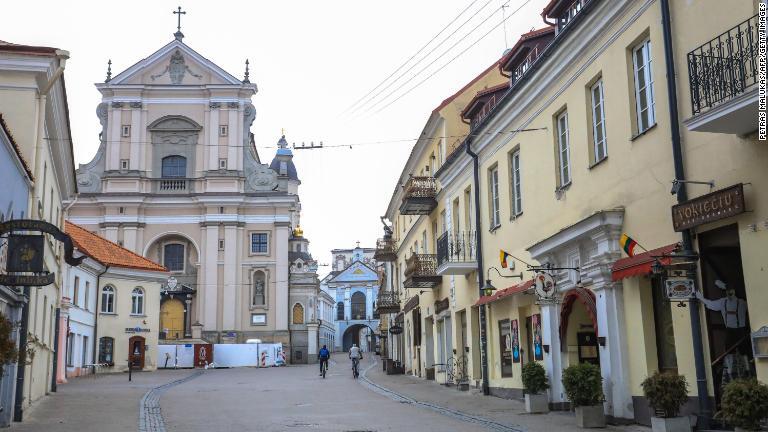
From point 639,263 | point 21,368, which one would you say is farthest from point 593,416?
point 21,368

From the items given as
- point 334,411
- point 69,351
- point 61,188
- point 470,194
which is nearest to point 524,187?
point 470,194

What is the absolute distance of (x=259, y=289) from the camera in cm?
5869

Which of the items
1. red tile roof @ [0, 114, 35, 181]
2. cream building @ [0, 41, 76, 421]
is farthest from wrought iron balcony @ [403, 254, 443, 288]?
red tile roof @ [0, 114, 35, 181]

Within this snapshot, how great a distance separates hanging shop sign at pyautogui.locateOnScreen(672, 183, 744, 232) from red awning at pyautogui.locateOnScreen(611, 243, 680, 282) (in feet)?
1.49

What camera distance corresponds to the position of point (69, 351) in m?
37.1

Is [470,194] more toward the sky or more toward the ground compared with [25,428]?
more toward the sky

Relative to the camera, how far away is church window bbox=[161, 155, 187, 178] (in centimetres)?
5831

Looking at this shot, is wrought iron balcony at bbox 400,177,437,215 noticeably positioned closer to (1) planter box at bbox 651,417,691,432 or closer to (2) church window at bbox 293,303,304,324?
(1) planter box at bbox 651,417,691,432

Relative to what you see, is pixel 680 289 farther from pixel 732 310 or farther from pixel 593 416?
pixel 593 416

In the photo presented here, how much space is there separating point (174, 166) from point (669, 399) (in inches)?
2029

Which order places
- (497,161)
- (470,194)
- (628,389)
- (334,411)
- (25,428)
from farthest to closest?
(470,194) < (497,161) < (334,411) < (25,428) < (628,389)

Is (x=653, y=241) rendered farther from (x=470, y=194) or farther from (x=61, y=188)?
(x=61, y=188)

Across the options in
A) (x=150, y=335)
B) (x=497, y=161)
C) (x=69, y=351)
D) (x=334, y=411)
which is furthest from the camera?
(x=150, y=335)

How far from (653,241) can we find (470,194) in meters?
11.1
